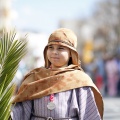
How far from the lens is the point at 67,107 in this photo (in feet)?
15.1

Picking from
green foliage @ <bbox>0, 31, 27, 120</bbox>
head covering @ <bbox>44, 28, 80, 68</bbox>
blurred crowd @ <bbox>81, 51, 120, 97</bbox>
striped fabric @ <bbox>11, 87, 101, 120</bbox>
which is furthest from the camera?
blurred crowd @ <bbox>81, 51, 120, 97</bbox>

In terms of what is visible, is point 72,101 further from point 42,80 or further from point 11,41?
point 11,41

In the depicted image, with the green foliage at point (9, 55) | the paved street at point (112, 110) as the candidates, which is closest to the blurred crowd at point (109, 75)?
the paved street at point (112, 110)

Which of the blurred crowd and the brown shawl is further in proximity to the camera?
the blurred crowd

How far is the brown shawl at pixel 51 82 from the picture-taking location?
4656 mm

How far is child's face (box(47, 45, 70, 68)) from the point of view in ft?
15.5

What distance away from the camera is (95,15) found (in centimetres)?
7431

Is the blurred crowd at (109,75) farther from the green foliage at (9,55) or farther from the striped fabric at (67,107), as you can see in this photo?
the green foliage at (9,55)

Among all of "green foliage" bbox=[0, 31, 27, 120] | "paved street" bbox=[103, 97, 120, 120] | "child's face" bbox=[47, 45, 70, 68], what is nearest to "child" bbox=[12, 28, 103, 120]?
"child's face" bbox=[47, 45, 70, 68]

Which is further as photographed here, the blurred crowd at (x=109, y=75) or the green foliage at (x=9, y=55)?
the blurred crowd at (x=109, y=75)

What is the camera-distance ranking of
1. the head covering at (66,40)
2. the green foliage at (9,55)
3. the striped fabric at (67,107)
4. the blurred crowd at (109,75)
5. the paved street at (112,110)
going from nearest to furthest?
1. the green foliage at (9,55)
2. the striped fabric at (67,107)
3. the head covering at (66,40)
4. the paved street at (112,110)
5. the blurred crowd at (109,75)

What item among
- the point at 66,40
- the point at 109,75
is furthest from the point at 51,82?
the point at 109,75

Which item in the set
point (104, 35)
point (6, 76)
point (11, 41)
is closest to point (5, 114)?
point (6, 76)

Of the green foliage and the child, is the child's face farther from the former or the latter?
the green foliage
